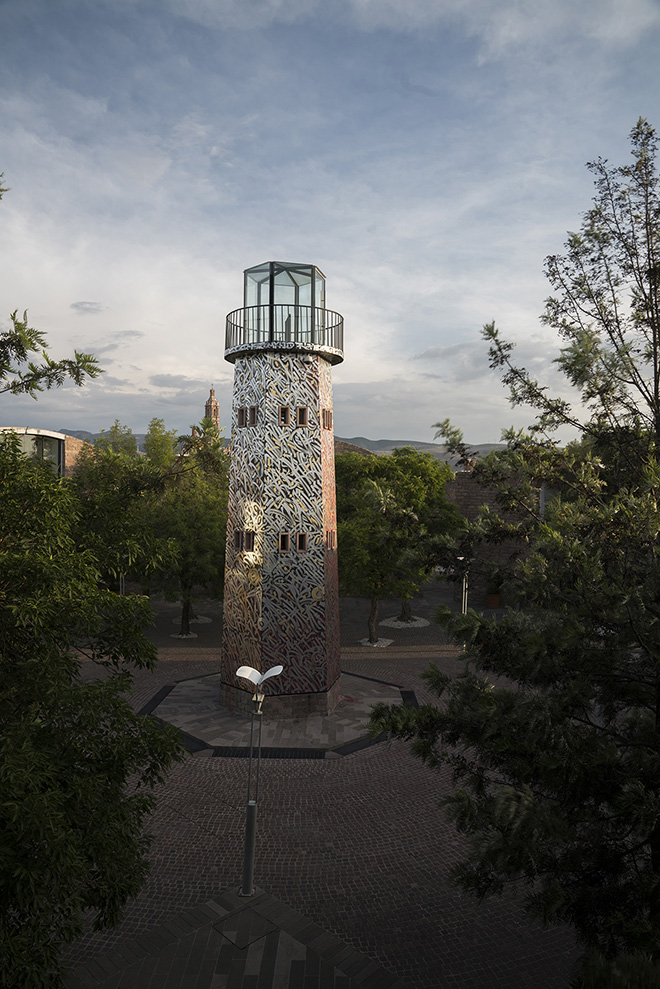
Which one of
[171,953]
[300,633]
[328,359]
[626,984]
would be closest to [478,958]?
[171,953]

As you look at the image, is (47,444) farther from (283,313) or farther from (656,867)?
(656,867)

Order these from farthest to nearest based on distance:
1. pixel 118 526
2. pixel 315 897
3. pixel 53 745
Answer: pixel 315 897 < pixel 118 526 < pixel 53 745

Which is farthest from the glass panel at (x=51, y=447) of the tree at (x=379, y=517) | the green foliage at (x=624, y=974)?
the green foliage at (x=624, y=974)

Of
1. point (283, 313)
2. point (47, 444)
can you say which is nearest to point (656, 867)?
point (283, 313)

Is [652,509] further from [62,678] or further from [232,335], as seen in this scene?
[232,335]

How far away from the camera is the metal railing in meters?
18.3

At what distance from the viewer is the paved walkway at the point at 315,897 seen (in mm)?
8930

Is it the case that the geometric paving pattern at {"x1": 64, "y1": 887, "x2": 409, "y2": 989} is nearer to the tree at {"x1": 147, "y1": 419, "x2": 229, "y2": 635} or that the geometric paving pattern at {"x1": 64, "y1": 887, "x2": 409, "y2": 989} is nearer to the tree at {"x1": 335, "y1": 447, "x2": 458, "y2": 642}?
the tree at {"x1": 335, "y1": 447, "x2": 458, "y2": 642}

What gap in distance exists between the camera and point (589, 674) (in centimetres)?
652

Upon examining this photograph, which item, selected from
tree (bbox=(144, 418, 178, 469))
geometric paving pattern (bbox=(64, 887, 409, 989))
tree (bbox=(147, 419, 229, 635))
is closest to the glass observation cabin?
tree (bbox=(147, 419, 229, 635))

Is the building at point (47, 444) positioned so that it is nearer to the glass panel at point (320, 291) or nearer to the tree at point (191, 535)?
the tree at point (191, 535)

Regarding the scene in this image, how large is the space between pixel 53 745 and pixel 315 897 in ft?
21.5

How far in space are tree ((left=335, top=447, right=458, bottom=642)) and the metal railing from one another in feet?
18.2

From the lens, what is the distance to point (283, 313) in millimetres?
18344
